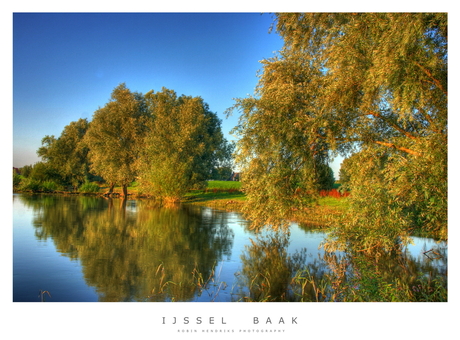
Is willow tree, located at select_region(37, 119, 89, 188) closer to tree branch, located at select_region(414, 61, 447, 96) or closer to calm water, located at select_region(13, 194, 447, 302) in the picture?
calm water, located at select_region(13, 194, 447, 302)

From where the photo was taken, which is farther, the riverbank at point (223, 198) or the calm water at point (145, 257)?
the riverbank at point (223, 198)

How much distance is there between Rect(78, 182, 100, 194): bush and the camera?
4338 cm

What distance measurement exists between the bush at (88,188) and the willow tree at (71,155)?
6.87 feet

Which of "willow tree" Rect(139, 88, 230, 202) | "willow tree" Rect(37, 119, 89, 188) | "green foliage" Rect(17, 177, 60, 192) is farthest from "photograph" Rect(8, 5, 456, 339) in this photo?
"green foliage" Rect(17, 177, 60, 192)

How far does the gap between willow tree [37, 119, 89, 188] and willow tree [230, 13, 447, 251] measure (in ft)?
85.0

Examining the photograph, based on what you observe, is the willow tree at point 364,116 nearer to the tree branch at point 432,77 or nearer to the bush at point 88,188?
the tree branch at point 432,77

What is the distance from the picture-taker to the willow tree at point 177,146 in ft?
105

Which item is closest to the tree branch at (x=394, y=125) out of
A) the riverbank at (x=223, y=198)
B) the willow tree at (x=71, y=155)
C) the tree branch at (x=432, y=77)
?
the tree branch at (x=432, y=77)

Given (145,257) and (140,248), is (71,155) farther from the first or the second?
(145,257)

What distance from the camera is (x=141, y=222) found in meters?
20.8
